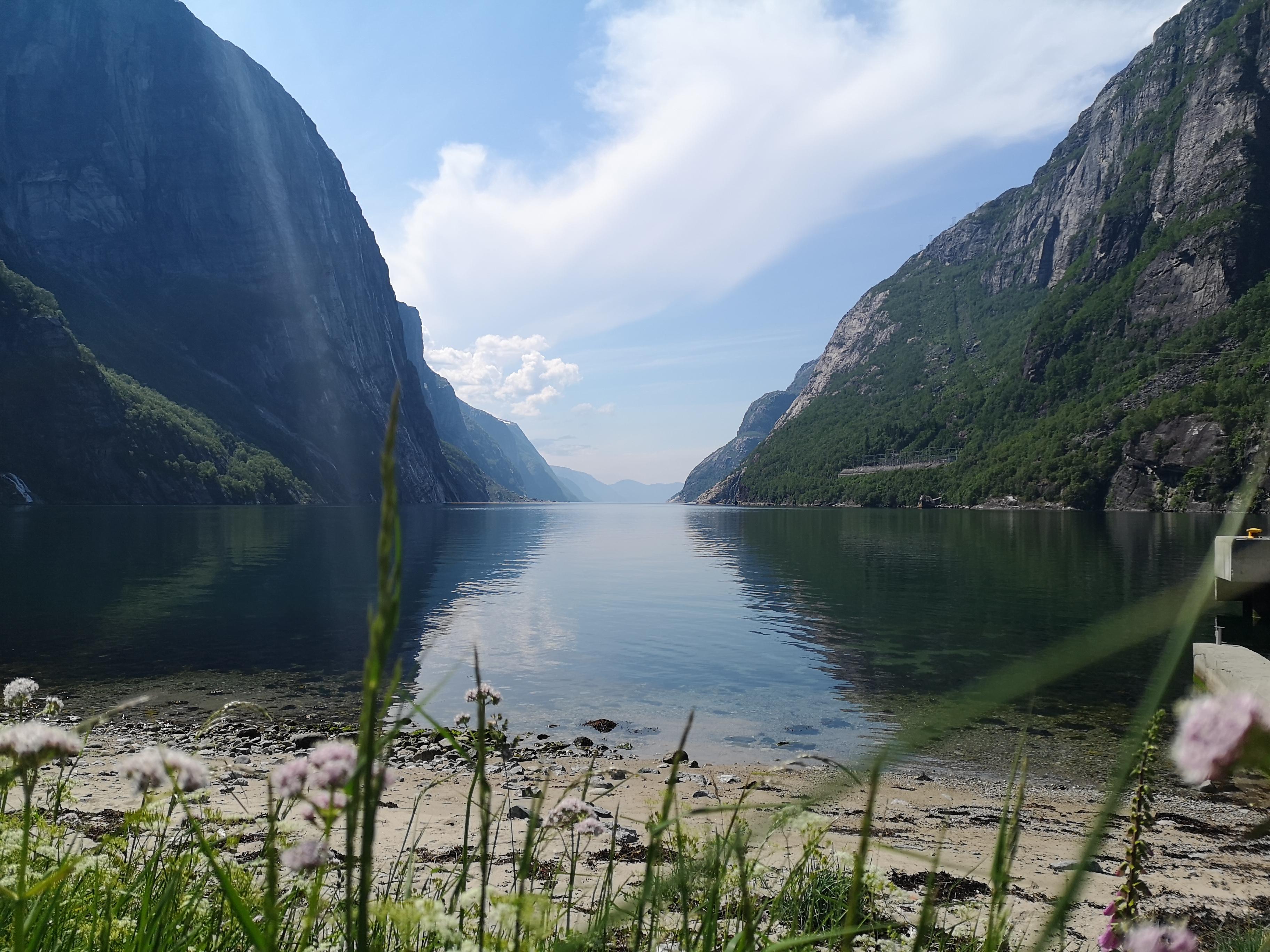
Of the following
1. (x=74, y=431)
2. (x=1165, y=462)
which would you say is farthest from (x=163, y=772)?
(x=74, y=431)

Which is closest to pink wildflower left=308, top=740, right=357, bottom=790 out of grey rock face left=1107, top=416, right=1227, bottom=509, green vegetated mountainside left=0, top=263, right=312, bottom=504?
grey rock face left=1107, top=416, right=1227, bottom=509

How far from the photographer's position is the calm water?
2022cm

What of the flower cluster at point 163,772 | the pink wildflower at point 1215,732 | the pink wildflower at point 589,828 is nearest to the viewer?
the pink wildflower at point 1215,732

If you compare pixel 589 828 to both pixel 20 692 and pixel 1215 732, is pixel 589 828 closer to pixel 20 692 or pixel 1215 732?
pixel 1215 732

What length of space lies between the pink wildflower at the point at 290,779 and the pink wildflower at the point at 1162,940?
6.33 feet

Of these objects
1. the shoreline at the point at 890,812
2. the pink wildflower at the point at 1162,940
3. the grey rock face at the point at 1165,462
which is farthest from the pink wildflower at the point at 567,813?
the grey rock face at the point at 1165,462

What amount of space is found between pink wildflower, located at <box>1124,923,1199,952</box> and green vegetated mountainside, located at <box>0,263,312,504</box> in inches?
6349

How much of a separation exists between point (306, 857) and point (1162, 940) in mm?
2000

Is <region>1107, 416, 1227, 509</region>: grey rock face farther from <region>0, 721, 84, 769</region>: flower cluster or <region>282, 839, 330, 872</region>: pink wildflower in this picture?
<region>0, 721, 84, 769</region>: flower cluster

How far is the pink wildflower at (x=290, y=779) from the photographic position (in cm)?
164

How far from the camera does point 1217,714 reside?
863 millimetres

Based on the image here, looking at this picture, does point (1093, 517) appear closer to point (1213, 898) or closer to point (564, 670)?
point (564, 670)

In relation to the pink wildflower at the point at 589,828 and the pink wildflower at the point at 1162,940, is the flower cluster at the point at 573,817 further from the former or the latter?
the pink wildflower at the point at 1162,940

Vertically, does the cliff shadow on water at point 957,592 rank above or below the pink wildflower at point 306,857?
below
